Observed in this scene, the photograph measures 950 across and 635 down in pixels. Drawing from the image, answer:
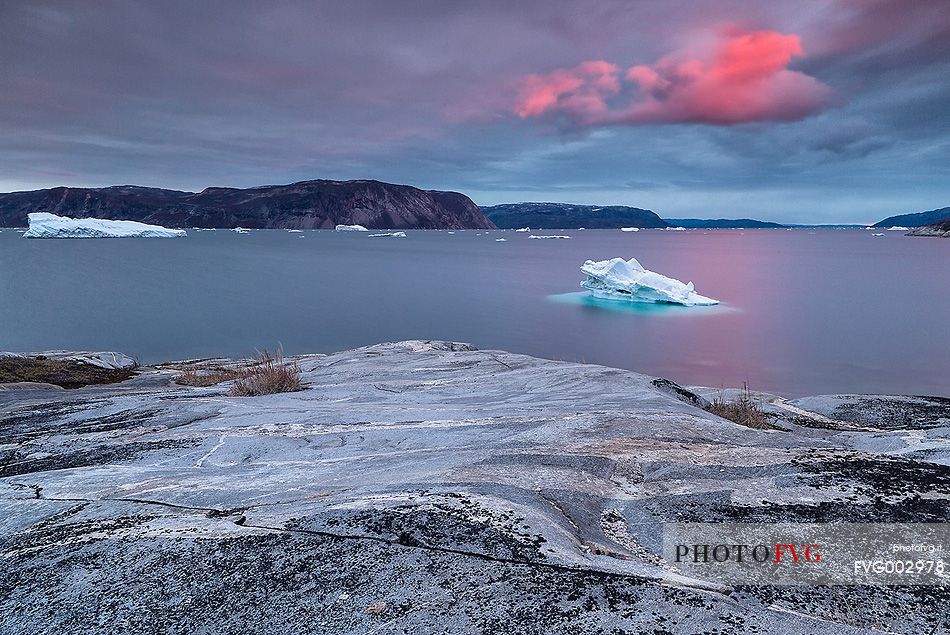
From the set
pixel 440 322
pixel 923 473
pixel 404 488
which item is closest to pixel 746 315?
pixel 440 322

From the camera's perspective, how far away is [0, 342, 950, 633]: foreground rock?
2236mm

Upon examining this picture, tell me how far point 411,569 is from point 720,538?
1.66m

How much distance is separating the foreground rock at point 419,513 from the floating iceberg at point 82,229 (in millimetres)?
140713

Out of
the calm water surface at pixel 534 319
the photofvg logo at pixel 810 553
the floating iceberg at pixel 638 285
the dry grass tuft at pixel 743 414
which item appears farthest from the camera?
the floating iceberg at pixel 638 285

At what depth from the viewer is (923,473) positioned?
374 centimetres

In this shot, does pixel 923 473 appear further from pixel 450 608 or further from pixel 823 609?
pixel 450 608

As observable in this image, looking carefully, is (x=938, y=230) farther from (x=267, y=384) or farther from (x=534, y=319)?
(x=267, y=384)

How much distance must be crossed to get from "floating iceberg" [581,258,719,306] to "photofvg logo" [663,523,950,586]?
29.9m

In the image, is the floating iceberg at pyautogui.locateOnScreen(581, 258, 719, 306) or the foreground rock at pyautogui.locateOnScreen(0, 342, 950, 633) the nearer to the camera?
the foreground rock at pyautogui.locateOnScreen(0, 342, 950, 633)

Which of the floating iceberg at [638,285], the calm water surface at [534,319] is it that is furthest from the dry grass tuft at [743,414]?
the floating iceberg at [638,285]

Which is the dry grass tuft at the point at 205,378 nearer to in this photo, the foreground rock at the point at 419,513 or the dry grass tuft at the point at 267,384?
the dry grass tuft at the point at 267,384

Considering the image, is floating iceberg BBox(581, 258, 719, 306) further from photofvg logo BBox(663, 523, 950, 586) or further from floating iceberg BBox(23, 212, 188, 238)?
floating iceberg BBox(23, 212, 188, 238)

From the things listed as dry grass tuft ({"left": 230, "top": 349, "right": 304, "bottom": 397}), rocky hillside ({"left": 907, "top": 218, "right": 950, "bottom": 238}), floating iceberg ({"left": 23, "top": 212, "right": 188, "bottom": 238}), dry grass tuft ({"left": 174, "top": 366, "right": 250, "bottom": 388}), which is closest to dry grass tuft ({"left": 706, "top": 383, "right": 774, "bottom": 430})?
dry grass tuft ({"left": 230, "top": 349, "right": 304, "bottom": 397})

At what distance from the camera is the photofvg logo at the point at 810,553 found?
8.13ft
